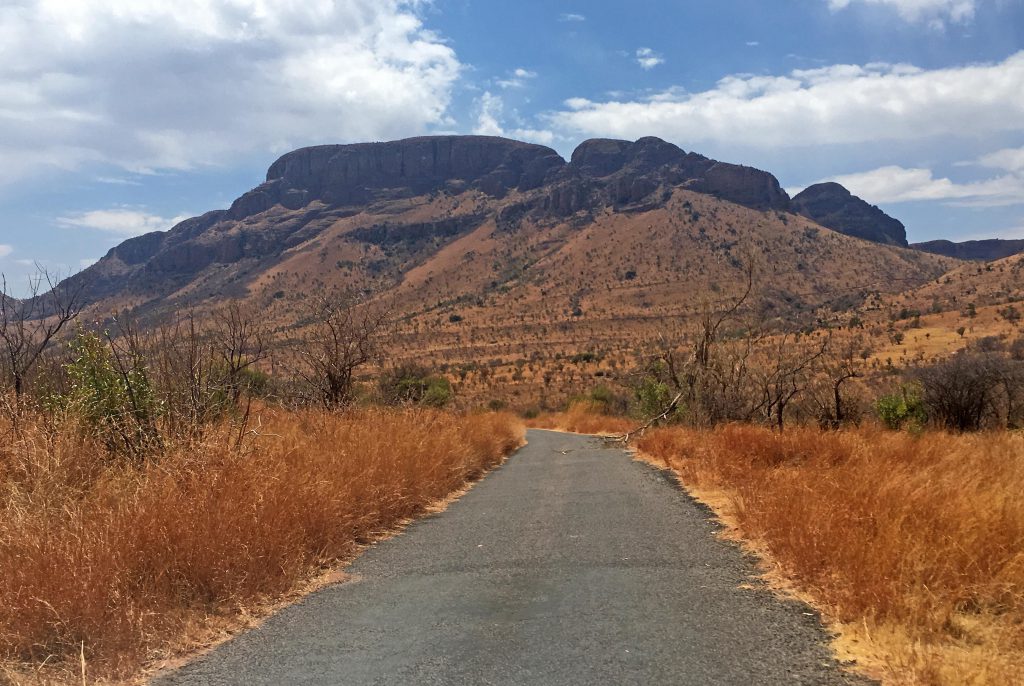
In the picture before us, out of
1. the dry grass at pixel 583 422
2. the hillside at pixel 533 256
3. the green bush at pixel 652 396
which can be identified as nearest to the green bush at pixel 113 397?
the hillside at pixel 533 256

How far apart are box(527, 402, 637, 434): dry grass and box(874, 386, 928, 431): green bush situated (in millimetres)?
11801

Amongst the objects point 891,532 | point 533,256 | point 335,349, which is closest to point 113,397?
point 335,349

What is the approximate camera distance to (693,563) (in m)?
6.16

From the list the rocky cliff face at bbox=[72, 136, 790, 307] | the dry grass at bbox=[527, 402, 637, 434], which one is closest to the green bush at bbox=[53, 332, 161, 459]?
the dry grass at bbox=[527, 402, 637, 434]

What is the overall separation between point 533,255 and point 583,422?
3487 inches

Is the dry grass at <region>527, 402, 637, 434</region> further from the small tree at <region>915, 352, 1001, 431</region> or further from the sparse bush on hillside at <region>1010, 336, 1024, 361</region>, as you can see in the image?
the sparse bush on hillside at <region>1010, 336, 1024, 361</region>

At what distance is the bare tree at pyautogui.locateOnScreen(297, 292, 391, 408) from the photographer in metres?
13.9

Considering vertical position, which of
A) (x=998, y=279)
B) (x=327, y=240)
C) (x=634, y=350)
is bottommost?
(x=634, y=350)

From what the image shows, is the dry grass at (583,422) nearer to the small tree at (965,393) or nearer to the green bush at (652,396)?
the green bush at (652,396)

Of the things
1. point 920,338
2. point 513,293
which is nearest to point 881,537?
point 920,338

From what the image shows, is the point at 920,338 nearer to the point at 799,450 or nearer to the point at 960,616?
the point at 799,450

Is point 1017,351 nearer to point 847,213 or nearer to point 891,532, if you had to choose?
point 891,532

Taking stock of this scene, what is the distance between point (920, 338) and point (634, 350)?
2612cm

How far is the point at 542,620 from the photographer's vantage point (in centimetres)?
481
